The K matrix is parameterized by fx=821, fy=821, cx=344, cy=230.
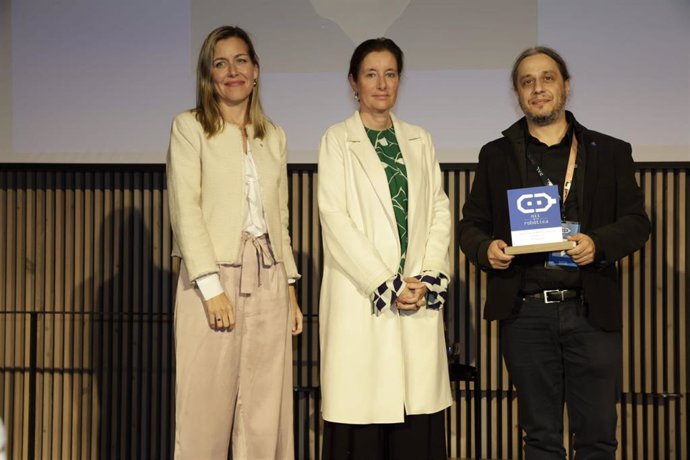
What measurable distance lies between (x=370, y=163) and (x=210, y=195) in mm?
565

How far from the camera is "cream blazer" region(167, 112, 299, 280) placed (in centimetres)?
262

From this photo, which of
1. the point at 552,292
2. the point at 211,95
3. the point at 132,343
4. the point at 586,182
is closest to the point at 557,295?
the point at 552,292

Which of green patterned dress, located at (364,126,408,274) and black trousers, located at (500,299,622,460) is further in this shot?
green patterned dress, located at (364,126,408,274)

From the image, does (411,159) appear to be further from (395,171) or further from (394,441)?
(394,441)

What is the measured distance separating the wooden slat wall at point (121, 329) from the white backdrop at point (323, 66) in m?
0.25

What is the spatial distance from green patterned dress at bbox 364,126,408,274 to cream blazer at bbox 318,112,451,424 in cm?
2

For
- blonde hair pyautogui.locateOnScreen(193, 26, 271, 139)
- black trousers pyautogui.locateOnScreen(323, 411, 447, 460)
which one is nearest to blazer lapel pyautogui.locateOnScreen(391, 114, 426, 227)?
blonde hair pyautogui.locateOnScreen(193, 26, 271, 139)

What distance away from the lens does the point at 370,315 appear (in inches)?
110

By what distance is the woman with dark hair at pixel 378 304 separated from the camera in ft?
9.18

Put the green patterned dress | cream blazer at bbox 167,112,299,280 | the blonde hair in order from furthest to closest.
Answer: the green patterned dress, the blonde hair, cream blazer at bbox 167,112,299,280

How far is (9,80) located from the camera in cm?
460

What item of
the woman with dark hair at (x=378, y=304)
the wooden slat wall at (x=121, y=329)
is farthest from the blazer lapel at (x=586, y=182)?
the wooden slat wall at (x=121, y=329)

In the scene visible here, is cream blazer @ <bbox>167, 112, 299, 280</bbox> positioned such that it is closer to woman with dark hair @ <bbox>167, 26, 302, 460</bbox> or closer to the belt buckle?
woman with dark hair @ <bbox>167, 26, 302, 460</bbox>

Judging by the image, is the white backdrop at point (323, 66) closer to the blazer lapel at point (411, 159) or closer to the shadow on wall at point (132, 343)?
the shadow on wall at point (132, 343)
